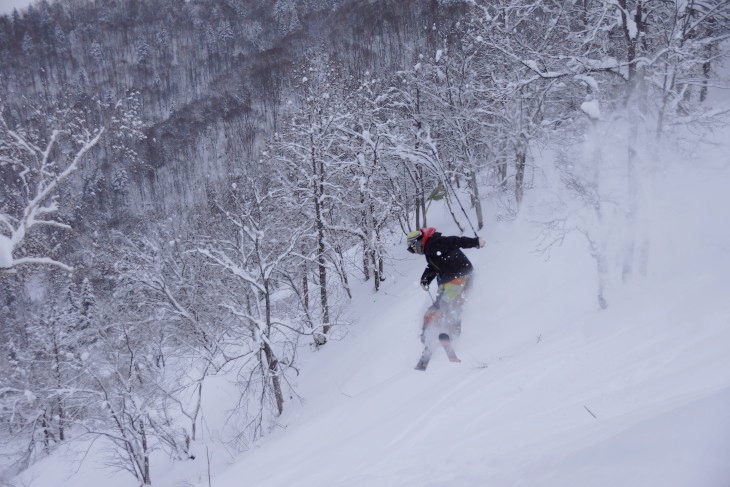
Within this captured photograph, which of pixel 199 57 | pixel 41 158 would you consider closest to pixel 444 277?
pixel 41 158

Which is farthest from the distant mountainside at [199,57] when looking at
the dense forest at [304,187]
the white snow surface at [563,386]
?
the white snow surface at [563,386]

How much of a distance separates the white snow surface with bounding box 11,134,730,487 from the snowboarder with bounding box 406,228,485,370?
1.48ft

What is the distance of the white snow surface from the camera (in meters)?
2.49

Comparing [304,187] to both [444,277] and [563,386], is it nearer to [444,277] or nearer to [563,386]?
[444,277]

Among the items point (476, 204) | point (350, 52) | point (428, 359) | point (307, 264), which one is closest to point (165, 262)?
point (307, 264)

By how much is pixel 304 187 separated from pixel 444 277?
1034cm

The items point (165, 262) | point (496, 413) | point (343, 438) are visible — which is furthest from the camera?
point (165, 262)

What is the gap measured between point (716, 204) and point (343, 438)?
261 inches

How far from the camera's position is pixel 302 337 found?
1811cm

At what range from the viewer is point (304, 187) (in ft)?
54.7

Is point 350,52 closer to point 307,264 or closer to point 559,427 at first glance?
point 307,264

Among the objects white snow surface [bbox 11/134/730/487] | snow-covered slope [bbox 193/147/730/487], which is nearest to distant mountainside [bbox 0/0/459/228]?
white snow surface [bbox 11/134/730/487]

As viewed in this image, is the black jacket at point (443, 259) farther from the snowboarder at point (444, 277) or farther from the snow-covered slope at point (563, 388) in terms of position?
the snow-covered slope at point (563, 388)

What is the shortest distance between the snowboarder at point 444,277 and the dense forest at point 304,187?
2.16 metres
